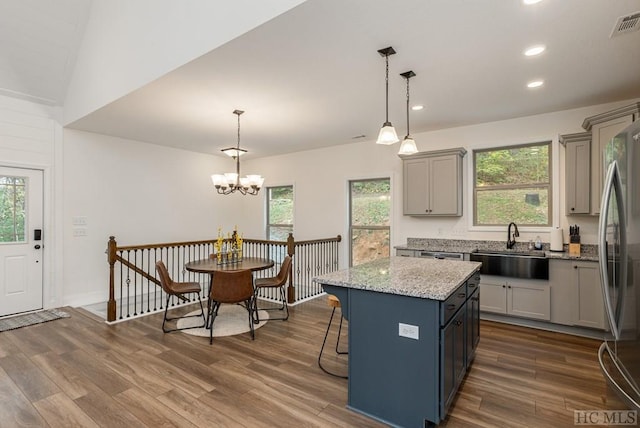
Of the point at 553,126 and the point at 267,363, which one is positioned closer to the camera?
the point at 267,363

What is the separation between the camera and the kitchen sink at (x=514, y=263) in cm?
382

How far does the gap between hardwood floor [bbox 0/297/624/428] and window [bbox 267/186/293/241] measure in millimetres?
3344

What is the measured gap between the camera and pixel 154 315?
4523 millimetres

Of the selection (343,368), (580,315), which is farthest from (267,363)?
(580,315)

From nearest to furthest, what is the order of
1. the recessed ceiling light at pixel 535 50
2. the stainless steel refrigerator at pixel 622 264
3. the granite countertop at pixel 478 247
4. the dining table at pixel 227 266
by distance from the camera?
the stainless steel refrigerator at pixel 622 264 → the recessed ceiling light at pixel 535 50 → the granite countertop at pixel 478 247 → the dining table at pixel 227 266

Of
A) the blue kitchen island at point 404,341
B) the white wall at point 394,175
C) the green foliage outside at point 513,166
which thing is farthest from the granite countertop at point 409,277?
the green foliage outside at point 513,166

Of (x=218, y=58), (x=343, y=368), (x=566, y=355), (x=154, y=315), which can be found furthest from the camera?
(x=154, y=315)

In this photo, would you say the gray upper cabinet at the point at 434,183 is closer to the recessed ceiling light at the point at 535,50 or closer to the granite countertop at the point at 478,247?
the granite countertop at the point at 478,247

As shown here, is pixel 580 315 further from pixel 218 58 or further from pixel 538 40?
pixel 218 58

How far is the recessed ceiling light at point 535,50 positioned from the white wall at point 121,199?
5.87 m

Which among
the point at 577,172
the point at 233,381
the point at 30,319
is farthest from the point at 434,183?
the point at 30,319

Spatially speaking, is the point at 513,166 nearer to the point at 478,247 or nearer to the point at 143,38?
the point at 478,247

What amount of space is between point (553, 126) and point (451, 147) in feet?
4.19

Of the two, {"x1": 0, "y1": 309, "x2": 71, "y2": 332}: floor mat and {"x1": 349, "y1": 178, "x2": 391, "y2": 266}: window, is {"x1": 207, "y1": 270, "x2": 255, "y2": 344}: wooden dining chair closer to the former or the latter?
{"x1": 0, "y1": 309, "x2": 71, "y2": 332}: floor mat
